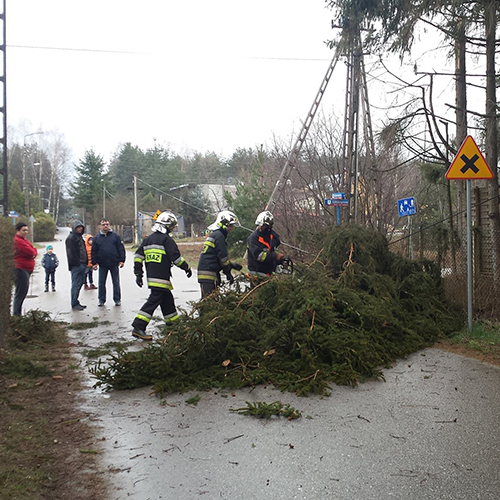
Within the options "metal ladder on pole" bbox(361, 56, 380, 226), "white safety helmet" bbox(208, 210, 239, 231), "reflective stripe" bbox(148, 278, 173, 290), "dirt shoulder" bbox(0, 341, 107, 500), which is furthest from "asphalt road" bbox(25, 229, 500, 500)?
"metal ladder on pole" bbox(361, 56, 380, 226)

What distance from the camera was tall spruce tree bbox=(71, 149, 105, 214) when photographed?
7838 cm

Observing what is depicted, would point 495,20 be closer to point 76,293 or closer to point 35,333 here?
point 35,333

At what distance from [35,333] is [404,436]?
6014 millimetres

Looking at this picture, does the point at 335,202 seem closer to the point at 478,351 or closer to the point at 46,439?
the point at 478,351

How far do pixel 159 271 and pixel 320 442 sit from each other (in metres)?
4.60

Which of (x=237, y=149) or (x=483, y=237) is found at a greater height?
(x=237, y=149)

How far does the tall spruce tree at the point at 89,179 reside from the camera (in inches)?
3086

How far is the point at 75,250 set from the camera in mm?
12016

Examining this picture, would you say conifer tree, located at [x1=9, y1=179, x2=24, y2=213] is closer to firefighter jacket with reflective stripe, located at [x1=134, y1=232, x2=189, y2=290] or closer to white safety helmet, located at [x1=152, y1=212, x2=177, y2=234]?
white safety helmet, located at [x1=152, y1=212, x2=177, y2=234]

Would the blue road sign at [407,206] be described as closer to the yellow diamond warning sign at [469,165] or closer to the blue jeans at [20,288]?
the yellow diamond warning sign at [469,165]

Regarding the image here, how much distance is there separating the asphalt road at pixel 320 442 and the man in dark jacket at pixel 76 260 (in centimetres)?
602

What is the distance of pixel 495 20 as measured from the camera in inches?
325

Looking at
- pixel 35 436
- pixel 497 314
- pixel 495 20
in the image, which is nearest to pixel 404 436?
pixel 35 436

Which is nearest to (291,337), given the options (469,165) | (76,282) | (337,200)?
(469,165)
